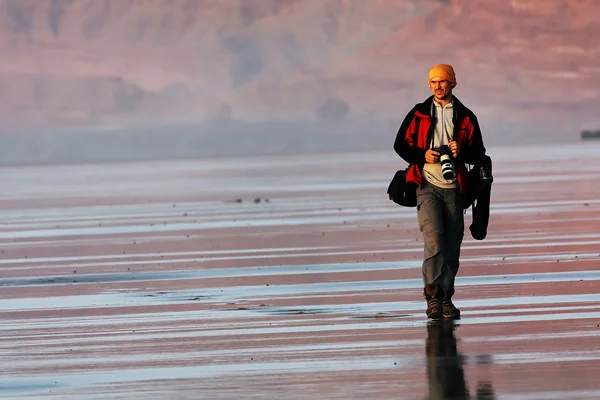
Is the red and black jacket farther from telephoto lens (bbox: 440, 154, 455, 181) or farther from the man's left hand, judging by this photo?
telephoto lens (bbox: 440, 154, 455, 181)

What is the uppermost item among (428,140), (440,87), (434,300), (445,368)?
(440,87)

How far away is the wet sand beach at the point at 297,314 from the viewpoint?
9.34 m

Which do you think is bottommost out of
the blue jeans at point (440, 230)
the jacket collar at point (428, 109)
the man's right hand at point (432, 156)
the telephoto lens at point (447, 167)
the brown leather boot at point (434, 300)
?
the brown leather boot at point (434, 300)

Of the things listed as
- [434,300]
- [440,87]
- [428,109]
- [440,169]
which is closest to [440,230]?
[440,169]

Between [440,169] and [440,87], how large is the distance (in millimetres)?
654

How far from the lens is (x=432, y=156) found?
12617 mm

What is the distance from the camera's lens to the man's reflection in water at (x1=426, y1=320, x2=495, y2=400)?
8.66 meters

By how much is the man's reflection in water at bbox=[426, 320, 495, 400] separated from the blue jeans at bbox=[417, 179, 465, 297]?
30.7 inches

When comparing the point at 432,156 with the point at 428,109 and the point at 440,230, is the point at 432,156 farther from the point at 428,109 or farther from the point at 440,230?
the point at 440,230

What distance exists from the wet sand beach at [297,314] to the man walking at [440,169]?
485 mm

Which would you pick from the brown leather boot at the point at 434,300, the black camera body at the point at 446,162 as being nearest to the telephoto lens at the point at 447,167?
the black camera body at the point at 446,162

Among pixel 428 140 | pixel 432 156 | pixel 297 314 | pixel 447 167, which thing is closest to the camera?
pixel 447 167

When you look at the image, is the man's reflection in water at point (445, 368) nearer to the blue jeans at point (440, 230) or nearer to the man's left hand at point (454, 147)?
the blue jeans at point (440, 230)

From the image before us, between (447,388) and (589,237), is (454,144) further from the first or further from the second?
(589,237)
